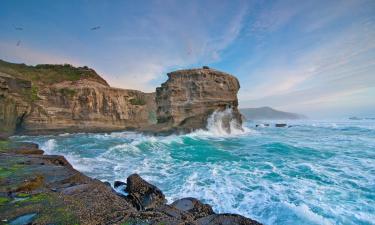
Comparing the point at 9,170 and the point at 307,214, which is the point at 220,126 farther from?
the point at 9,170

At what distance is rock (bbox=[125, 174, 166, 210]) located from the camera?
18.0 feet

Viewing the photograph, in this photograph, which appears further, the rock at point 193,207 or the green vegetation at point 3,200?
the rock at point 193,207

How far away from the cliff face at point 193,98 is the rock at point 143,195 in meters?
23.7

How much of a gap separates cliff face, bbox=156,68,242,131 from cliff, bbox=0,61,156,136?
11.7 metres

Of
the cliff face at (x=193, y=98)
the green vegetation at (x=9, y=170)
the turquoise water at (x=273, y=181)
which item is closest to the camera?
the turquoise water at (x=273, y=181)

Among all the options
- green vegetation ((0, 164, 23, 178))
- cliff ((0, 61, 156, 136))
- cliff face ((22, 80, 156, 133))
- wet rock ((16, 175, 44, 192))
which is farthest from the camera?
cliff face ((22, 80, 156, 133))

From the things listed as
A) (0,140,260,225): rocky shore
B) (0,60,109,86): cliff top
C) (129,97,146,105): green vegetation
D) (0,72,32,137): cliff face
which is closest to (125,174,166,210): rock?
(0,140,260,225): rocky shore

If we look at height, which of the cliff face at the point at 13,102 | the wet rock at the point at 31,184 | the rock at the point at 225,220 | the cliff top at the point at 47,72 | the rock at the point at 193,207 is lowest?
the rock at the point at 193,207

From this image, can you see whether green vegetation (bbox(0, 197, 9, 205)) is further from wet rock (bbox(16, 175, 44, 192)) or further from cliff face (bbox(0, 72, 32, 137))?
cliff face (bbox(0, 72, 32, 137))

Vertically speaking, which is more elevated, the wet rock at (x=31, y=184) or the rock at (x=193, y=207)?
the wet rock at (x=31, y=184)

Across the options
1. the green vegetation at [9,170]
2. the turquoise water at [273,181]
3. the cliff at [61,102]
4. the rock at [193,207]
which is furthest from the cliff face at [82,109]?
the rock at [193,207]

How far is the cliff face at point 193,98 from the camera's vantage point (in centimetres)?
3083

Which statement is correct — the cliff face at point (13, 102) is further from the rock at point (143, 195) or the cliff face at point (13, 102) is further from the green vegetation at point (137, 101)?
the rock at point (143, 195)

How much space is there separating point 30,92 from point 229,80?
28755 mm
